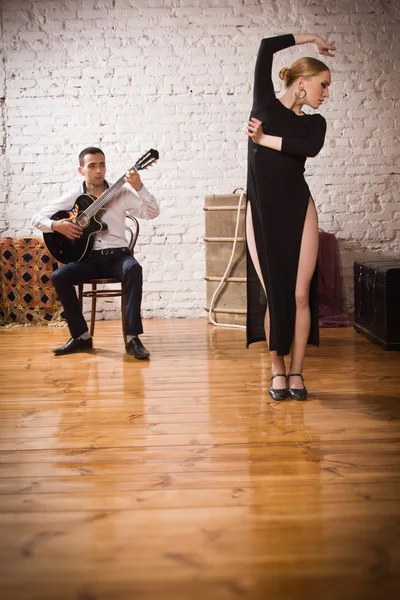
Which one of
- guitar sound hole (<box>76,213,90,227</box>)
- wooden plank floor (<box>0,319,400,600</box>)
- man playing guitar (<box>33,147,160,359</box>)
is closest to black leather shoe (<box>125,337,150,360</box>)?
man playing guitar (<box>33,147,160,359</box>)

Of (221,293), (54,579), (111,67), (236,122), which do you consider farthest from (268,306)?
(111,67)

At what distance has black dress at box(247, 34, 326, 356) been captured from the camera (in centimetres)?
295

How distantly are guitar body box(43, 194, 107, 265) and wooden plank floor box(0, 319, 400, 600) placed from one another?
0.88 meters

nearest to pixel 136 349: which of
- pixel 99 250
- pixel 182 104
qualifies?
pixel 99 250

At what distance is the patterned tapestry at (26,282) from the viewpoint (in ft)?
18.4

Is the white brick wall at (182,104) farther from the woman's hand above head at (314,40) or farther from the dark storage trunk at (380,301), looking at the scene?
the woman's hand above head at (314,40)

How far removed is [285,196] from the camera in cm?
298

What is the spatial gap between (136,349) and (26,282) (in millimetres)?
1867

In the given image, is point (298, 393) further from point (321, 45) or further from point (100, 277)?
point (100, 277)

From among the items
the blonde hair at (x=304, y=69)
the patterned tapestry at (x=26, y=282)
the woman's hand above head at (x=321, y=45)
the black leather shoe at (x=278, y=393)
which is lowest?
the black leather shoe at (x=278, y=393)

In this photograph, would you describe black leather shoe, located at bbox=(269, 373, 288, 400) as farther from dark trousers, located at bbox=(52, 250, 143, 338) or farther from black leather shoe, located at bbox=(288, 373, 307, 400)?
dark trousers, located at bbox=(52, 250, 143, 338)

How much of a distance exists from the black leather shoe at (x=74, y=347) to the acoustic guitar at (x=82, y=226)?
0.49 metres

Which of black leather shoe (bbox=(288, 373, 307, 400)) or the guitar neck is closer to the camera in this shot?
black leather shoe (bbox=(288, 373, 307, 400))

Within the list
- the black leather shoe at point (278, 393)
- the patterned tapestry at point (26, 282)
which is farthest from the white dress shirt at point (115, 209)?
the black leather shoe at point (278, 393)
